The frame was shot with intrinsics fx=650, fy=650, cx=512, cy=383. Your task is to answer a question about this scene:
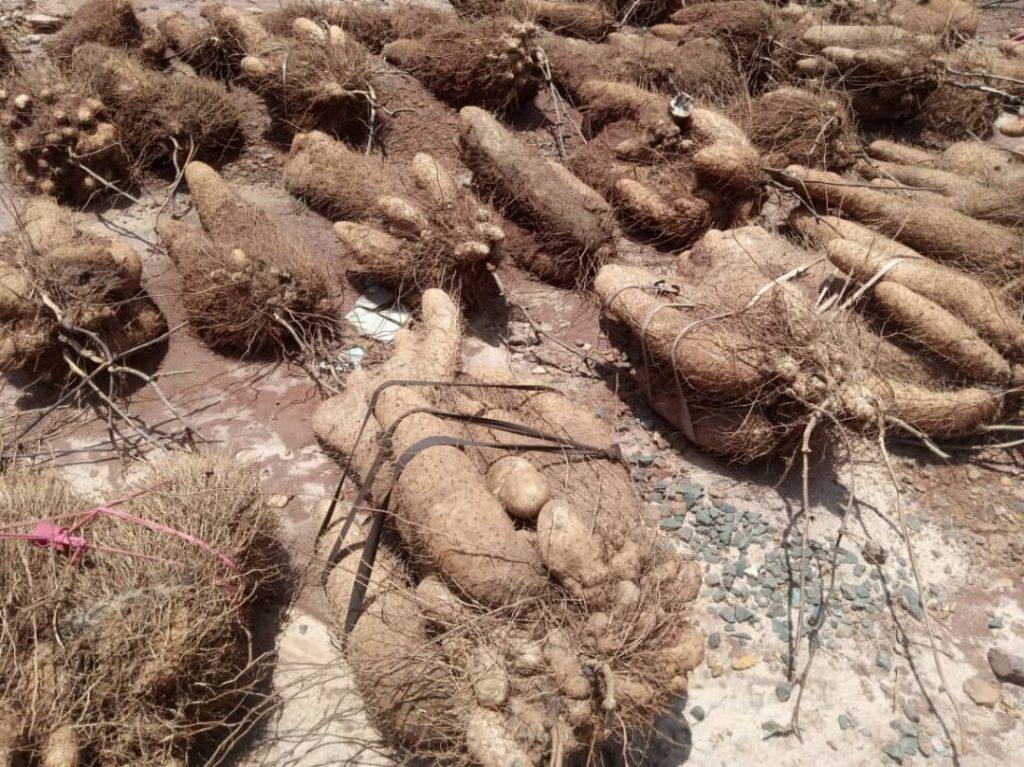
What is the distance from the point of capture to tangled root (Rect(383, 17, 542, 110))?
14.8ft

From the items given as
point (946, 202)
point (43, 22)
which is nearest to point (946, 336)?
point (946, 202)

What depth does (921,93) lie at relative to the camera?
185 inches

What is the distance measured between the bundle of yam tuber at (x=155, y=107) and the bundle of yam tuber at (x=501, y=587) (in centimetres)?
281

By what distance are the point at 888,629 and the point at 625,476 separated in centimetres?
120

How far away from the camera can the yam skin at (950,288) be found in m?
3.17

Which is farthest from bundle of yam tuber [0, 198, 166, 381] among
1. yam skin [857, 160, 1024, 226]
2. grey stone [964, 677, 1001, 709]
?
yam skin [857, 160, 1024, 226]

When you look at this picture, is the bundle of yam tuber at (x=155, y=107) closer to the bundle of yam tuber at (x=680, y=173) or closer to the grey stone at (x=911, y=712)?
the bundle of yam tuber at (x=680, y=173)

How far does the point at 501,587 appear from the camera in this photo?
6.84ft

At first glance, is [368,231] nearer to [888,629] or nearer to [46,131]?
[46,131]

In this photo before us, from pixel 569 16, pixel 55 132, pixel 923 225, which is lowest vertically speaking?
pixel 55 132

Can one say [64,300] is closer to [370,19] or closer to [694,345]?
[694,345]

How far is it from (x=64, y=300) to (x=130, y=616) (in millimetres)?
1807

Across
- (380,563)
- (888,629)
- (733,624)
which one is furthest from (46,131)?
(888,629)

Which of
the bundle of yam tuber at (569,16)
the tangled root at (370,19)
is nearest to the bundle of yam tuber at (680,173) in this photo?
the bundle of yam tuber at (569,16)
